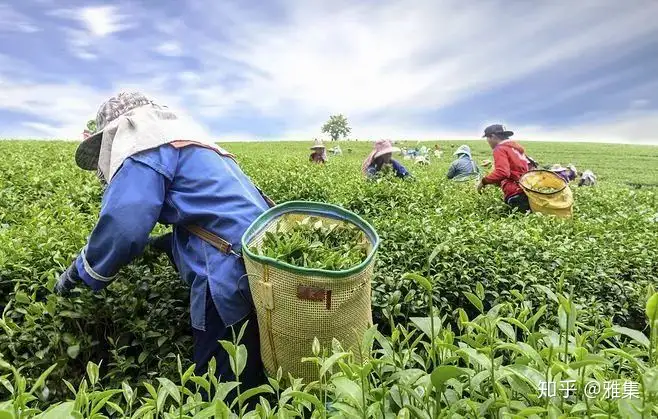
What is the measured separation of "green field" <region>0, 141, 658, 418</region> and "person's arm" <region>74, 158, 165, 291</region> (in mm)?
376

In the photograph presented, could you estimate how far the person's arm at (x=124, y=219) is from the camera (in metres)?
1.99

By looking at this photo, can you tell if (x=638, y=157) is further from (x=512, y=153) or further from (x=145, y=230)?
(x=145, y=230)

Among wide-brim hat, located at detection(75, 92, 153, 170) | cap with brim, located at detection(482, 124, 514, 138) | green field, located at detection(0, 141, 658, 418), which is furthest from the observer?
cap with brim, located at detection(482, 124, 514, 138)

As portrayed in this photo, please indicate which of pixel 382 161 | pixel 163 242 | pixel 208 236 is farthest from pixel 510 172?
pixel 208 236

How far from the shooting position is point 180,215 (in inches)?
85.2

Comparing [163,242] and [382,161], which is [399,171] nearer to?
[382,161]

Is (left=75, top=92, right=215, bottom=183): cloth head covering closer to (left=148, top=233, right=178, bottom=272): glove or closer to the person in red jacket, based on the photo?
(left=148, top=233, right=178, bottom=272): glove

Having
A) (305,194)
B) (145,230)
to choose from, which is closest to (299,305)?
(145,230)

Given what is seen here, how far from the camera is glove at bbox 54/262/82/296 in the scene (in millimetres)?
2240

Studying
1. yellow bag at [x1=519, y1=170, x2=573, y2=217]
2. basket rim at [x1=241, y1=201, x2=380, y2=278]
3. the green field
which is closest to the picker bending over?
the green field

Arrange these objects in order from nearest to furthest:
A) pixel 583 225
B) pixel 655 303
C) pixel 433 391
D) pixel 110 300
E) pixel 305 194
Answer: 1. pixel 655 303
2. pixel 433 391
3. pixel 110 300
4. pixel 583 225
5. pixel 305 194

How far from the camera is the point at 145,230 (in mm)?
2027

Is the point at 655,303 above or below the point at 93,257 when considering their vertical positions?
above

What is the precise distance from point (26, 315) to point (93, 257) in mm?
559
